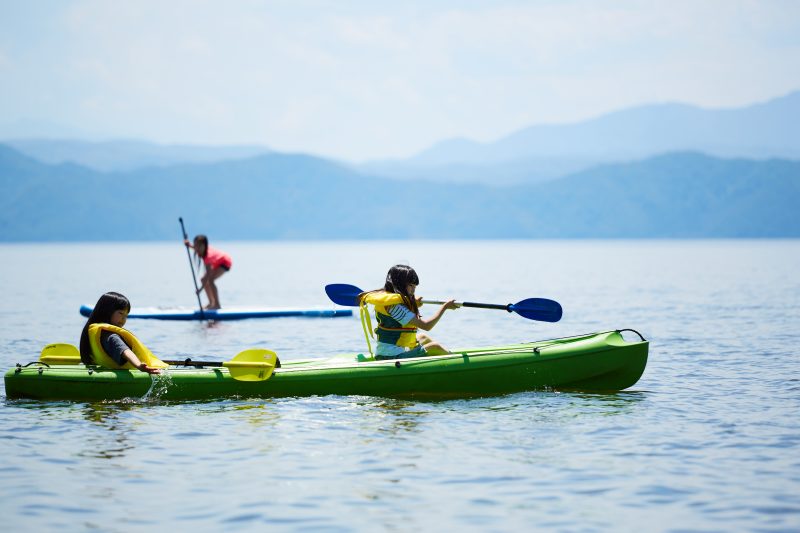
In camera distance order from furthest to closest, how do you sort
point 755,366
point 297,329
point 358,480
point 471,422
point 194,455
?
point 297,329 < point 755,366 < point 471,422 < point 194,455 < point 358,480

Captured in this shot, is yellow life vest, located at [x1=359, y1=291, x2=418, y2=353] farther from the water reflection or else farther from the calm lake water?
the water reflection

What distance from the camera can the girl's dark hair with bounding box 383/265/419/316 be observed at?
1080 cm

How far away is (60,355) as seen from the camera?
11.4m

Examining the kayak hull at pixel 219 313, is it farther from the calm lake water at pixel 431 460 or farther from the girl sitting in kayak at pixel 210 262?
the calm lake water at pixel 431 460

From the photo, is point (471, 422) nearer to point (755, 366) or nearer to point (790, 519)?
point (790, 519)

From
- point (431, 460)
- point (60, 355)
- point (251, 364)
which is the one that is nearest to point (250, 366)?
point (251, 364)

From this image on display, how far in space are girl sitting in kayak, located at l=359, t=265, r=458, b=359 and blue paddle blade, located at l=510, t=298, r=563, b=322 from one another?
1.35 metres

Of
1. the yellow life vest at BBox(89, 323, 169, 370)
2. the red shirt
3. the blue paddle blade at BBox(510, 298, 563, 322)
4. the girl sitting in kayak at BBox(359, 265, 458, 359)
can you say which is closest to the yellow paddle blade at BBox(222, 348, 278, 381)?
the yellow life vest at BBox(89, 323, 169, 370)

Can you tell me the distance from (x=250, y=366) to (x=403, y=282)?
1.85 m

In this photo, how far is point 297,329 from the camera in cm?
2077

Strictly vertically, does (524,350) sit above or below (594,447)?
above

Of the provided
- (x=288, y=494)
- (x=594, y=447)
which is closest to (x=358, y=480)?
Answer: (x=288, y=494)

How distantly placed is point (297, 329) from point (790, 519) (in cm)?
1483

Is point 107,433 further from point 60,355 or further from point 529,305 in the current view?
point 529,305
